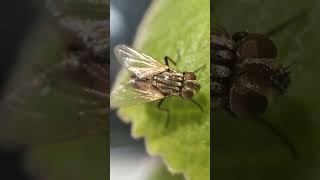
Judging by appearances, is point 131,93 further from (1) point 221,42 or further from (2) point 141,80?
(1) point 221,42

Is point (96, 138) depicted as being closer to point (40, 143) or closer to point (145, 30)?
point (40, 143)

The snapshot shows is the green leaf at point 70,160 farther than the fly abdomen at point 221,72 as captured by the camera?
No

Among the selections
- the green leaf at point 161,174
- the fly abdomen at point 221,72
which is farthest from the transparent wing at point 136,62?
the green leaf at point 161,174

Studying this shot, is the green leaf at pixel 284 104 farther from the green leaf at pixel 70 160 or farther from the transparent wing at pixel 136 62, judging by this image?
the green leaf at pixel 70 160

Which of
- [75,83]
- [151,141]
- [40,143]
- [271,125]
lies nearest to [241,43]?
[271,125]

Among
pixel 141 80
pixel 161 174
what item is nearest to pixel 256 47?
pixel 141 80

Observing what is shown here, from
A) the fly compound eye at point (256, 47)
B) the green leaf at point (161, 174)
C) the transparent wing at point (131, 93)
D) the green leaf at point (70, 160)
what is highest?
the fly compound eye at point (256, 47)
